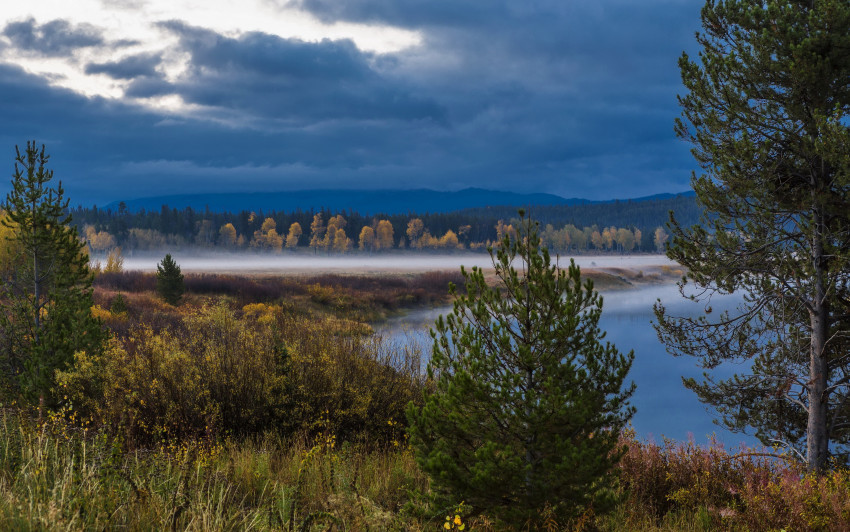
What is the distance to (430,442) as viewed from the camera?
570cm

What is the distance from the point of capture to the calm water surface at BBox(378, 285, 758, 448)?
15.3 m

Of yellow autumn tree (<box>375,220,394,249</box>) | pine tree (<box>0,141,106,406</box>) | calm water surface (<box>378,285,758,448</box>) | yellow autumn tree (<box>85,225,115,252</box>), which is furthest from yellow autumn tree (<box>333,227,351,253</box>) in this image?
pine tree (<box>0,141,106,406</box>)

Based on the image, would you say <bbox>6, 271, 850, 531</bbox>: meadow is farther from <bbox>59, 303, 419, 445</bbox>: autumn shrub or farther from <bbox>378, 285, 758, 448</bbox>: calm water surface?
<bbox>378, 285, 758, 448</bbox>: calm water surface

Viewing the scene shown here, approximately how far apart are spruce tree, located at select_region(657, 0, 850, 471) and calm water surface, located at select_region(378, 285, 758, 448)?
3.36 feet

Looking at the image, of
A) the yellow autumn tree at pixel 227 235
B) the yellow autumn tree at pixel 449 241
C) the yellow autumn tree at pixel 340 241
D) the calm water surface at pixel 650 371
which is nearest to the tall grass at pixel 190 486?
the calm water surface at pixel 650 371

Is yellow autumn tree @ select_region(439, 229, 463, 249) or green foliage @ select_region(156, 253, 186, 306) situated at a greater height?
yellow autumn tree @ select_region(439, 229, 463, 249)

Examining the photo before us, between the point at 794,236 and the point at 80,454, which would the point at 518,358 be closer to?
the point at 80,454

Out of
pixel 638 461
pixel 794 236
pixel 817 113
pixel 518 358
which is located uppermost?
pixel 817 113

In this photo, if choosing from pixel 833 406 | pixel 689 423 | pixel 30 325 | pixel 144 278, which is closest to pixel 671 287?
pixel 689 423

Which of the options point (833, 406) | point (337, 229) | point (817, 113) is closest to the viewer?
point (817, 113)

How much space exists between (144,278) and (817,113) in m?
46.0

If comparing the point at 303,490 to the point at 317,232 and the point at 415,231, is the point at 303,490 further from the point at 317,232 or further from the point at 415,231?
the point at 415,231

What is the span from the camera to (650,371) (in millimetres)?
38094

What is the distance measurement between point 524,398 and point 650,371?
36.1 m
